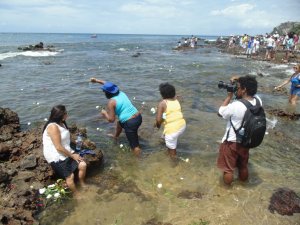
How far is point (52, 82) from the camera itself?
56.8 feet

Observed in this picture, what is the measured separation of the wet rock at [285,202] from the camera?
5277mm

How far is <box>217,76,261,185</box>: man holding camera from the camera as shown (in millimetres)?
5141

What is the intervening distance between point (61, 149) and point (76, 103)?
716cm

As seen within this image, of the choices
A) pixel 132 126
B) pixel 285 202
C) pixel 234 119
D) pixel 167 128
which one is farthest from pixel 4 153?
pixel 285 202

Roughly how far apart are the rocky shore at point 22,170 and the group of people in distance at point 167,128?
0.51m

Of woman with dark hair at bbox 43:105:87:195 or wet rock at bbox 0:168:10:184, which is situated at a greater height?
woman with dark hair at bbox 43:105:87:195

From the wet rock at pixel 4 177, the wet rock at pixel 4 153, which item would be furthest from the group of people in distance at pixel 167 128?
the wet rock at pixel 4 153

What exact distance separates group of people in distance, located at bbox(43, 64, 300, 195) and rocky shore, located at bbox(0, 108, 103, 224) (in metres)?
0.51

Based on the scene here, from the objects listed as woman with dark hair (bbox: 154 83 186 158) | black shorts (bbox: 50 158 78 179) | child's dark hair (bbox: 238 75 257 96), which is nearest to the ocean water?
black shorts (bbox: 50 158 78 179)

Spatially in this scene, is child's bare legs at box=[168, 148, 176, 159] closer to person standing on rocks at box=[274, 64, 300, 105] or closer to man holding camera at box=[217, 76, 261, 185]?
man holding camera at box=[217, 76, 261, 185]

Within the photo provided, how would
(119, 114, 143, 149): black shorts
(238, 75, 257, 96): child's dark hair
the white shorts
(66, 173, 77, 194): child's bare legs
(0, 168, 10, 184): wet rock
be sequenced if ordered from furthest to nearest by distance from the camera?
1. (119, 114, 143, 149): black shorts
2. the white shorts
3. (66, 173, 77, 194): child's bare legs
4. (0, 168, 10, 184): wet rock
5. (238, 75, 257, 96): child's dark hair

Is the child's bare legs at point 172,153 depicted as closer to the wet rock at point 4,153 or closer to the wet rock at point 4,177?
the wet rock at point 4,177

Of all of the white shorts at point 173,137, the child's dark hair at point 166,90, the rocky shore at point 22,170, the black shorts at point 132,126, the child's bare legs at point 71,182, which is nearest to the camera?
the rocky shore at point 22,170

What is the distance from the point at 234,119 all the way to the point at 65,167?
3.22 meters
